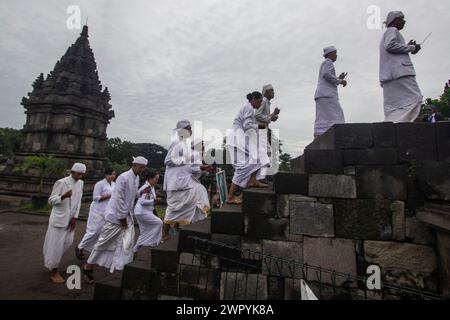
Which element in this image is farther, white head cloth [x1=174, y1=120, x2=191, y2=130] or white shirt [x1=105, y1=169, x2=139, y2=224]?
white head cloth [x1=174, y1=120, x2=191, y2=130]

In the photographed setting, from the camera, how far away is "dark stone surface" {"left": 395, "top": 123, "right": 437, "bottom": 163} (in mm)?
3258

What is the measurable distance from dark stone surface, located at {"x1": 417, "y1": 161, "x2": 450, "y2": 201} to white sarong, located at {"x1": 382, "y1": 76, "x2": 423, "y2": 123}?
1397 mm

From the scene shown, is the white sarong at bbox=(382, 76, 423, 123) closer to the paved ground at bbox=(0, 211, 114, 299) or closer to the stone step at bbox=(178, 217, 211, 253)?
the stone step at bbox=(178, 217, 211, 253)

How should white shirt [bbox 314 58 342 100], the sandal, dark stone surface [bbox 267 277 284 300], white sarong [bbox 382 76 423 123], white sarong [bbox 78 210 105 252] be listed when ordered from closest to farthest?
dark stone surface [bbox 267 277 284 300]
white sarong [bbox 382 76 423 123]
white shirt [bbox 314 58 342 100]
white sarong [bbox 78 210 105 252]
the sandal

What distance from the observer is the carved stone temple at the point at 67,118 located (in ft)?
54.2

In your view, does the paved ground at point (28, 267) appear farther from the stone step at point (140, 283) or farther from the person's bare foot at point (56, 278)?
the stone step at point (140, 283)

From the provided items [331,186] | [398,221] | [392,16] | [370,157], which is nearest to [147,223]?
[331,186]

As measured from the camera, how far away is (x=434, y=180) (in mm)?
2988

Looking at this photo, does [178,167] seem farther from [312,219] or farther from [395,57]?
[395,57]

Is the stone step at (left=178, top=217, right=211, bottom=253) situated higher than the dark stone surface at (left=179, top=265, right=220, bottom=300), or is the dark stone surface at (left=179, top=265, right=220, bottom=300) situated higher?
the stone step at (left=178, top=217, right=211, bottom=253)

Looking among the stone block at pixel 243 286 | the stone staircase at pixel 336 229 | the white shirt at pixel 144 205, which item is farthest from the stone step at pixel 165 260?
the white shirt at pixel 144 205

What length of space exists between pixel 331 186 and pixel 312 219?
1.61 feet

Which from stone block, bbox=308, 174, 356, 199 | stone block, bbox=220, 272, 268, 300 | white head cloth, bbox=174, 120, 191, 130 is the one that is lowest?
stone block, bbox=220, 272, 268, 300

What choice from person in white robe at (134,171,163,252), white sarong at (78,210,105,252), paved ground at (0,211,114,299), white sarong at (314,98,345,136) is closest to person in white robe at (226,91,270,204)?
white sarong at (314,98,345,136)
